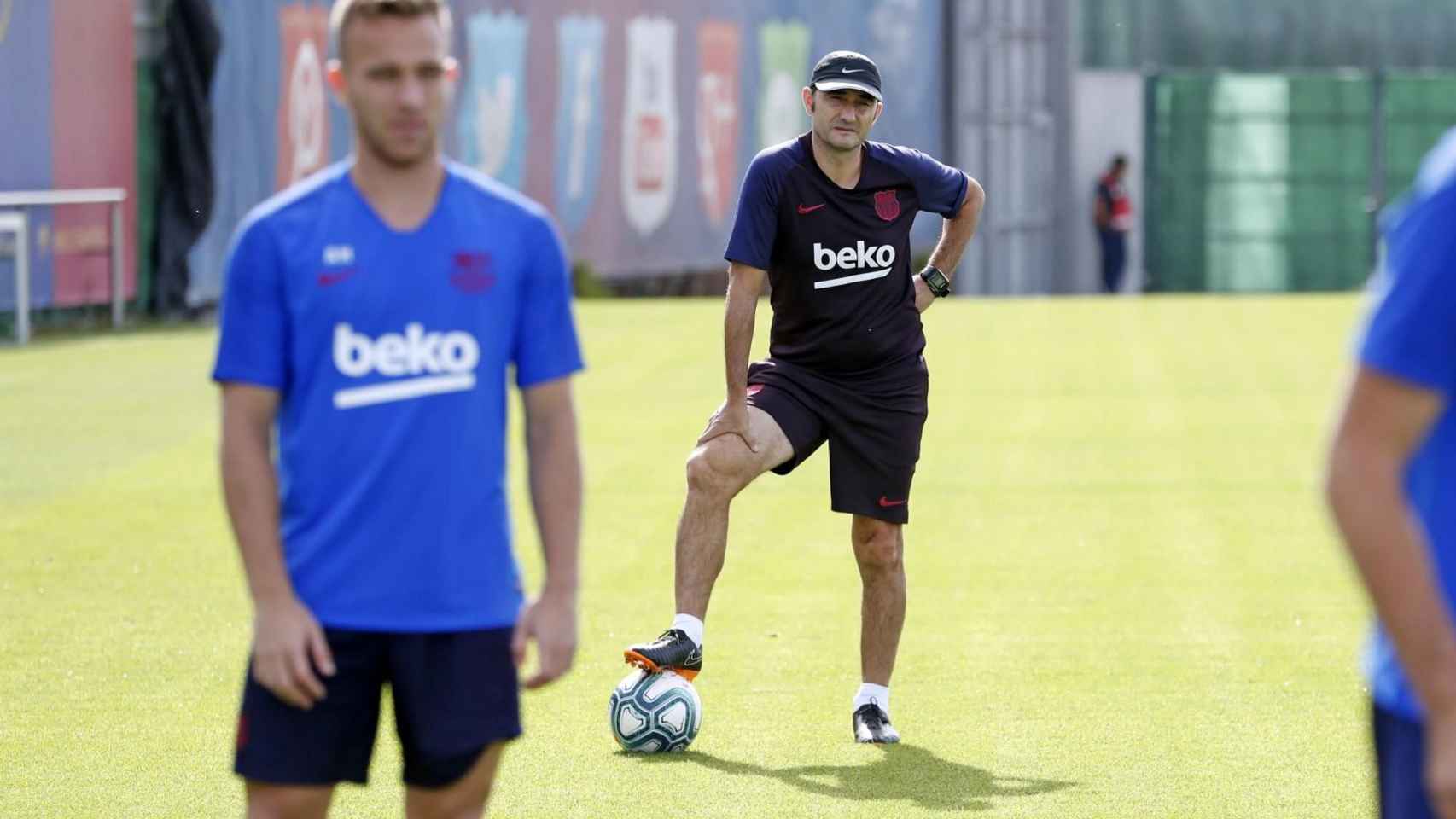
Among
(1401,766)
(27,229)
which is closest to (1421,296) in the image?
(1401,766)

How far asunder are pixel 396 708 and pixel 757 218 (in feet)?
11.3

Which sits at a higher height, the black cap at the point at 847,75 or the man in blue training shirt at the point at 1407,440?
the black cap at the point at 847,75

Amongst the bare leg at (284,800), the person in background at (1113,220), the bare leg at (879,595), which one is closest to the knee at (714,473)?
the bare leg at (879,595)

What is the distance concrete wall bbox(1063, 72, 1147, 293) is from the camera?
129ft

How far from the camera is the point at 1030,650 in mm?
9086

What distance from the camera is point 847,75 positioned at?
23.4ft

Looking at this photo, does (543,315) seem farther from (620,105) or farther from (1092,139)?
(1092,139)

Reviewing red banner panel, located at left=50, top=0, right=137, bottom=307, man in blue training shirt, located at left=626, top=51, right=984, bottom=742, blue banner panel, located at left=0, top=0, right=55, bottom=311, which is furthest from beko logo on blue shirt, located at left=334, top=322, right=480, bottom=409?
red banner panel, located at left=50, top=0, right=137, bottom=307

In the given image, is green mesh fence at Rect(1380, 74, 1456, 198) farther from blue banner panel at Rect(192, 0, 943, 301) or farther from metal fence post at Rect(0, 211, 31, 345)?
metal fence post at Rect(0, 211, 31, 345)

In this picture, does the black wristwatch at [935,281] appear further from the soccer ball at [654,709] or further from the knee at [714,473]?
the soccer ball at [654,709]

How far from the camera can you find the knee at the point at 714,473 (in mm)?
7297

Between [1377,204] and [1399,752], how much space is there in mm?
34702

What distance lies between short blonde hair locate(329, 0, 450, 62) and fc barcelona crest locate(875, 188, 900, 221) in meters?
3.59

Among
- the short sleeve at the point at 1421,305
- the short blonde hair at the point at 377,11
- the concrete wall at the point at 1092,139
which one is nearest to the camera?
the short sleeve at the point at 1421,305
